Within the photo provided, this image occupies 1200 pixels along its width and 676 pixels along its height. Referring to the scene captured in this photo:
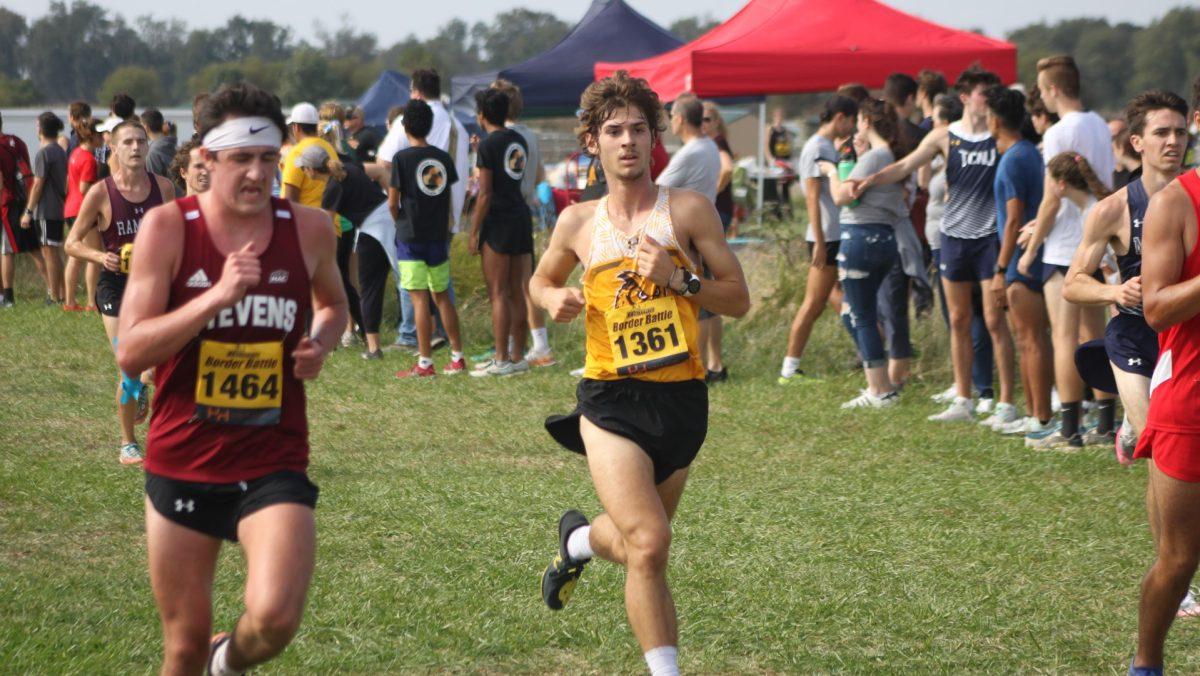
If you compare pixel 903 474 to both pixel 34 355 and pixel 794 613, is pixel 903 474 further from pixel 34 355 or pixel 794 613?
pixel 34 355

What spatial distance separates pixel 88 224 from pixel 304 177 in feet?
13.9

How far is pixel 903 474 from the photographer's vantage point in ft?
26.5

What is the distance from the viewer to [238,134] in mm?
3900

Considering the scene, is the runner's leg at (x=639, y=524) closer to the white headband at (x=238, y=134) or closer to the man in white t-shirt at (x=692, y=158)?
the white headband at (x=238, y=134)

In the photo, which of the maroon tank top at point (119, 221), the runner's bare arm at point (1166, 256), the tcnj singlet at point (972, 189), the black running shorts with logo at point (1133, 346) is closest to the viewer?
the runner's bare arm at point (1166, 256)

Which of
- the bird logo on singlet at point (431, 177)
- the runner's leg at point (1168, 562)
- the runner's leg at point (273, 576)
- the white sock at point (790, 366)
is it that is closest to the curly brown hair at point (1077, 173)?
the white sock at point (790, 366)

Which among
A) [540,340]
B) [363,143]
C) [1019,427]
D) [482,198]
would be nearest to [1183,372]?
[1019,427]

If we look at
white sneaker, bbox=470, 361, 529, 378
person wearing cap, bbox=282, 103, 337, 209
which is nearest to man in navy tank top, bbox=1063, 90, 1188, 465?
white sneaker, bbox=470, 361, 529, 378

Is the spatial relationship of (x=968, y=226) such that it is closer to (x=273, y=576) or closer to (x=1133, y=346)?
(x=1133, y=346)

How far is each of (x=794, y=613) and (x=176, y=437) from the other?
2.73 metres

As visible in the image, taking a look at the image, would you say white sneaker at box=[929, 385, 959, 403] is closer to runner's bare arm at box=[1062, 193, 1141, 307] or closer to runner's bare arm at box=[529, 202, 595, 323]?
runner's bare arm at box=[1062, 193, 1141, 307]

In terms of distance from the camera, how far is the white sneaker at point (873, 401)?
10000 mm

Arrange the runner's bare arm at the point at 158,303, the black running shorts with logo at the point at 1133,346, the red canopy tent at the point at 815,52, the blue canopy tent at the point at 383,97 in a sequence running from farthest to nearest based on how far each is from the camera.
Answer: the blue canopy tent at the point at 383,97 < the red canopy tent at the point at 815,52 < the black running shorts with logo at the point at 1133,346 < the runner's bare arm at the point at 158,303

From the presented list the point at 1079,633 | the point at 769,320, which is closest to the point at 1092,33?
the point at 769,320
